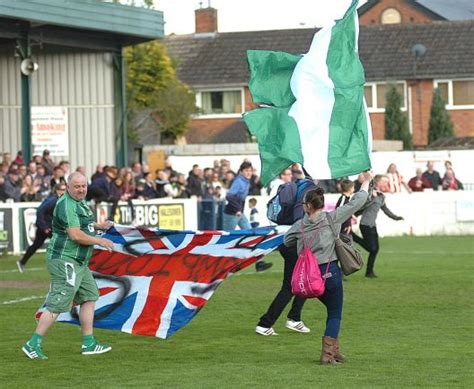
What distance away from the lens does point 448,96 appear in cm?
6738

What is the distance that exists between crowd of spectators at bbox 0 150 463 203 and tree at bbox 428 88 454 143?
1071 inches

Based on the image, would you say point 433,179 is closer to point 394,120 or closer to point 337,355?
point 337,355

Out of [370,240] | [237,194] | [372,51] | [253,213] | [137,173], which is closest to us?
[370,240]

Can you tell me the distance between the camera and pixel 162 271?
44.4 feet

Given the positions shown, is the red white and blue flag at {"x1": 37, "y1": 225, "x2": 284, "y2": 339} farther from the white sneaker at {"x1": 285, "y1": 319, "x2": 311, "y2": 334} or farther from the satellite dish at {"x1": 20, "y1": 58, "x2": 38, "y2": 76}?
the satellite dish at {"x1": 20, "y1": 58, "x2": 38, "y2": 76}

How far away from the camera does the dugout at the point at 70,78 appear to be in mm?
33281

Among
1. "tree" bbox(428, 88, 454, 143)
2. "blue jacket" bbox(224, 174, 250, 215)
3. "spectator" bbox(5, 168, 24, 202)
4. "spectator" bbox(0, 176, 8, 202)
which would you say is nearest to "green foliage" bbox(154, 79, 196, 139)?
"tree" bbox(428, 88, 454, 143)

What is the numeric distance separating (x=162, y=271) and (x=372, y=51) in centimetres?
5773

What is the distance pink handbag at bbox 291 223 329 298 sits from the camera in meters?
11.2

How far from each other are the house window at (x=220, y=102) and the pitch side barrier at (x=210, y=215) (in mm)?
37617

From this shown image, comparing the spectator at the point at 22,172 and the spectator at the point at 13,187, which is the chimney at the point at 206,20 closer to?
the spectator at the point at 22,172

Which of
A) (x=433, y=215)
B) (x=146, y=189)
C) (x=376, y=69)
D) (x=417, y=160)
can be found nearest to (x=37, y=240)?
(x=146, y=189)

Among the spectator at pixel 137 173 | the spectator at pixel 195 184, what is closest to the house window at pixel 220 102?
the spectator at pixel 137 173

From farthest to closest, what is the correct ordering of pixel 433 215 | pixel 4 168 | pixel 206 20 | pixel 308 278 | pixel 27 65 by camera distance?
pixel 206 20, pixel 433 215, pixel 27 65, pixel 4 168, pixel 308 278
